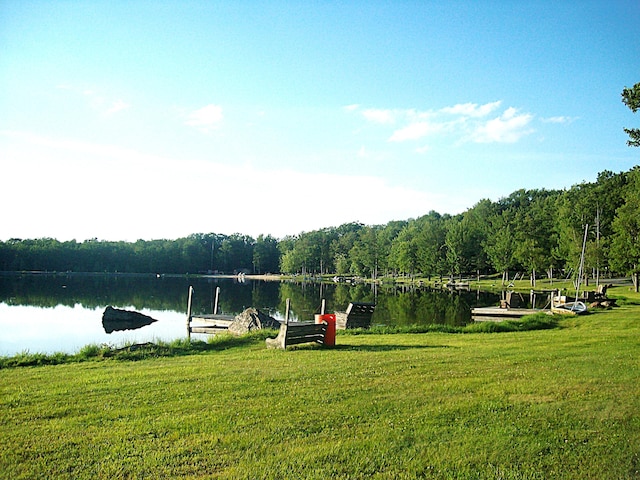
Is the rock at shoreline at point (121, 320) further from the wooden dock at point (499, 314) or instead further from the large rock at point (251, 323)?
the wooden dock at point (499, 314)

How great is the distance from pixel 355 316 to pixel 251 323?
5.86m

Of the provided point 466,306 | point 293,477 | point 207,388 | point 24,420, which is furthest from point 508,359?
point 466,306

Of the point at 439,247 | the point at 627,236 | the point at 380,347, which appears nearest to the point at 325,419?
the point at 380,347

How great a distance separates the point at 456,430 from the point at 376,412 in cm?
115

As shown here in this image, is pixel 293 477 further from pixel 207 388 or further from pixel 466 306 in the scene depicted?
pixel 466 306

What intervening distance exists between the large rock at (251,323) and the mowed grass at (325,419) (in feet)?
34.0

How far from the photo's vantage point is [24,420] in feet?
22.7

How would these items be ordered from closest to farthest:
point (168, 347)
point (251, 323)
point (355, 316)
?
1. point (168, 347)
2. point (251, 323)
3. point (355, 316)

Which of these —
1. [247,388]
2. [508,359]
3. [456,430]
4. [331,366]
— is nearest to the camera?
[456,430]

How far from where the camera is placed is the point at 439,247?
102 metres

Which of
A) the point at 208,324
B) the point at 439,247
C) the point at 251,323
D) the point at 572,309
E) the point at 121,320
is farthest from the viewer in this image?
the point at 439,247

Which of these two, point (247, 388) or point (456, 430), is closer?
point (456, 430)

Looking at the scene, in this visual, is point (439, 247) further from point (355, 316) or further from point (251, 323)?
point (251, 323)

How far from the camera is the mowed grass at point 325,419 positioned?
551 cm
